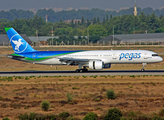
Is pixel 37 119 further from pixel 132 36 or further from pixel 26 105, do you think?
pixel 132 36

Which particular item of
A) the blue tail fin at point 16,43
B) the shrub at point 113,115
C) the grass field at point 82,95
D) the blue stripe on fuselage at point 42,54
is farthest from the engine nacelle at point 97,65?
the shrub at point 113,115

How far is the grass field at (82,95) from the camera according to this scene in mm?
23234

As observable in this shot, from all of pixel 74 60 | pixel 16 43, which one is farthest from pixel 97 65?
pixel 16 43

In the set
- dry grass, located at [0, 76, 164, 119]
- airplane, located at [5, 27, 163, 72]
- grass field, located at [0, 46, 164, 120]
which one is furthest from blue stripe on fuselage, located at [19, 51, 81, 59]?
dry grass, located at [0, 76, 164, 119]

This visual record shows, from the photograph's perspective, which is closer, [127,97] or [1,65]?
[127,97]

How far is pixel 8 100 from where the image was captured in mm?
27250

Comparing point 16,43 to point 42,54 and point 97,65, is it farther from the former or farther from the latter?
point 97,65

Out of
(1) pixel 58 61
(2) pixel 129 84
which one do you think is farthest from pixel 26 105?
(1) pixel 58 61

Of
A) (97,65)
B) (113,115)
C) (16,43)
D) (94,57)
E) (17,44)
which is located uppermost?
(16,43)

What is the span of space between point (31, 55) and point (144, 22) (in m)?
159

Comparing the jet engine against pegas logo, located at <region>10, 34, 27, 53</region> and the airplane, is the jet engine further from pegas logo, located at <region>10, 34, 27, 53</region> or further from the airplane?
pegas logo, located at <region>10, 34, 27, 53</region>

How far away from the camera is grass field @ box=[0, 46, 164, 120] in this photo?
915 inches

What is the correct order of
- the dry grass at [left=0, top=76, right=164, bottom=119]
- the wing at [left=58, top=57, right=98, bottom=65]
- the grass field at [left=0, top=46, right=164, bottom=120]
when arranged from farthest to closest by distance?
the wing at [left=58, top=57, right=98, bottom=65] → the dry grass at [left=0, top=76, right=164, bottom=119] → the grass field at [left=0, top=46, right=164, bottom=120]

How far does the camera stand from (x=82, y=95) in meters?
28.7
